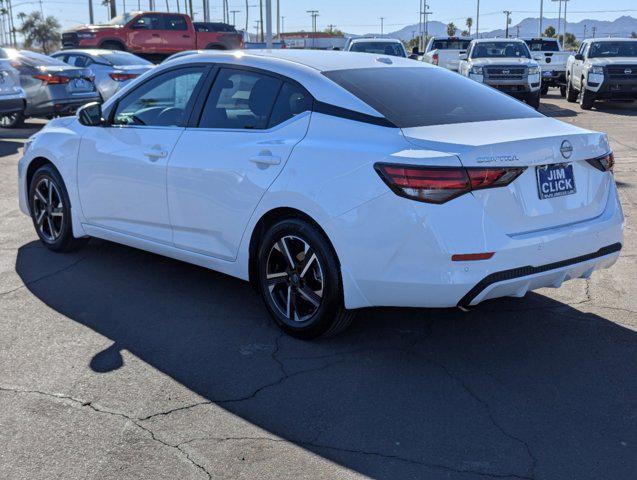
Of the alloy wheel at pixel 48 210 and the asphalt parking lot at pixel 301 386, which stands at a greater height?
the alloy wheel at pixel 48 210

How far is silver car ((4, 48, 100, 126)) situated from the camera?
15430 mm

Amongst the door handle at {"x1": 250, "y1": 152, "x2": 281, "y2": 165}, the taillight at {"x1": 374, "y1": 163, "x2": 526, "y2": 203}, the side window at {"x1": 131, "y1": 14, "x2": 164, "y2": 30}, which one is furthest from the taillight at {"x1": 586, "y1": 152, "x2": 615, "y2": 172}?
the side window at {"x1": 131, "y1": 14, "x2": 164, "y2": 30}

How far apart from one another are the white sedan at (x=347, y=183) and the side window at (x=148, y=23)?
2504 centimetres

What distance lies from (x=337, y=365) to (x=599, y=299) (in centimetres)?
216

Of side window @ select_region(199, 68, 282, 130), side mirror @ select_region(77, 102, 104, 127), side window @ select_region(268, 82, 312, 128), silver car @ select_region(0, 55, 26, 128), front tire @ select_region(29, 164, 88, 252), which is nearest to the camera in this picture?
side window @ select_region(268, 82, 312, 128)

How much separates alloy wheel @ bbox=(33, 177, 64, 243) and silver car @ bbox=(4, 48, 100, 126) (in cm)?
942

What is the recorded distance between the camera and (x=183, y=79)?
5.56 meters

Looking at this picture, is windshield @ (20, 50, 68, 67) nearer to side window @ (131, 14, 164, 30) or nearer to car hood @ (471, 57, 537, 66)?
car hood @ (471, 57, 537, 66)

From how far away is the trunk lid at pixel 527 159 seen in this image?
397cm

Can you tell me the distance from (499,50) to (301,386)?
19529mm

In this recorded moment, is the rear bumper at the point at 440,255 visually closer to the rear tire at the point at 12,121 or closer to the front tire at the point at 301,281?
the front tire at the point at 301,281

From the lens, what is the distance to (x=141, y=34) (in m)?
29.5

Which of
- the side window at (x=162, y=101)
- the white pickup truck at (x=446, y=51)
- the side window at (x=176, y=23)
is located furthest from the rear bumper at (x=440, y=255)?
the side window at (x=176, y=23)

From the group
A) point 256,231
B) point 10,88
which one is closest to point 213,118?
point 256,231
